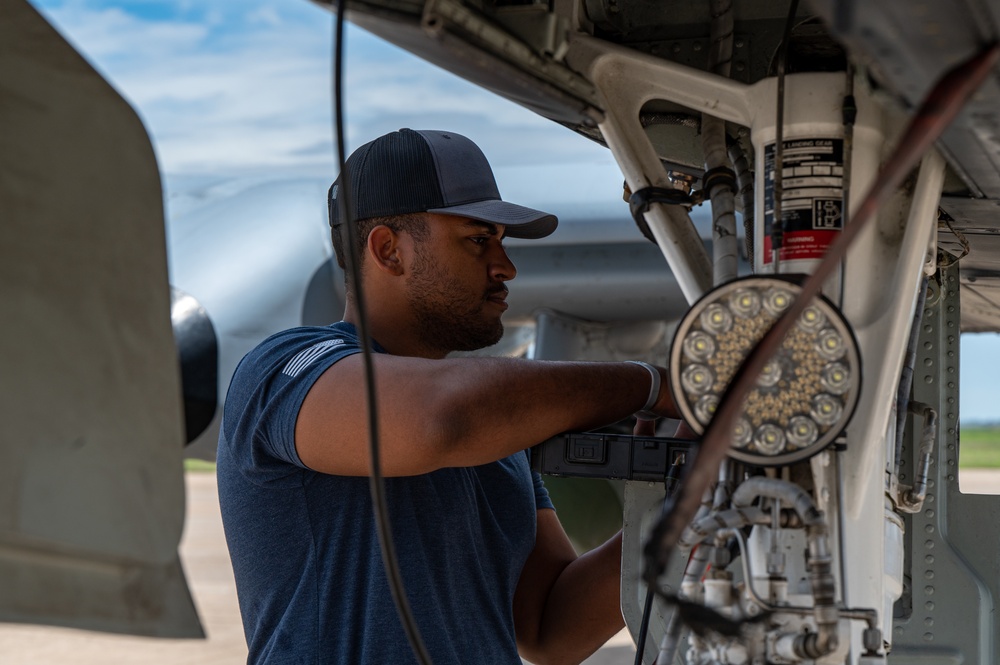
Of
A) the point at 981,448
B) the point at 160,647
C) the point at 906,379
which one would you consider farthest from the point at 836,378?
the point at 981,448

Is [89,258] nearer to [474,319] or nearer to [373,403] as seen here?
[373,403]

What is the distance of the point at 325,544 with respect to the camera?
2.10 meters

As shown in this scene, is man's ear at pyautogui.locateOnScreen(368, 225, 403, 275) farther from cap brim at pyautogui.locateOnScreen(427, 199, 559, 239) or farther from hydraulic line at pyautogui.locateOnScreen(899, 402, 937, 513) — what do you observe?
hydraulic line at pyautogui.locateOnScreen(899, 402, 937, 513)

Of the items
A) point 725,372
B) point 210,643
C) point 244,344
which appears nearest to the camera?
point 725,372

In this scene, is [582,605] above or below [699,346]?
below

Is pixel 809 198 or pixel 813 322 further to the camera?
pixel 809 198

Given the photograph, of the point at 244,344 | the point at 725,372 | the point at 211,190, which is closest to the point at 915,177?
the point at 725,372

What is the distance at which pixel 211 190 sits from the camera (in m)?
7.54

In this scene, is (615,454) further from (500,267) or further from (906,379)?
(906,379)

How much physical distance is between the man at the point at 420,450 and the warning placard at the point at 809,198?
323 millimetres

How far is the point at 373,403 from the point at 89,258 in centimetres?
39

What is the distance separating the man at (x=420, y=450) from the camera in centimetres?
188

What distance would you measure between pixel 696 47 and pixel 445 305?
28.8 inches

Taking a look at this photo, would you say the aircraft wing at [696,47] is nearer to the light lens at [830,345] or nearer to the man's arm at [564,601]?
the light lens at [830,345]
